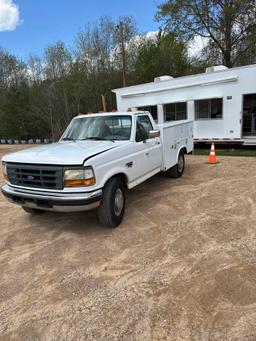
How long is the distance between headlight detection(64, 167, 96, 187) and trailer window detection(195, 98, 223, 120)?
34.2 ft

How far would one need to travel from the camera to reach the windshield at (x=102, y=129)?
17.5 ft

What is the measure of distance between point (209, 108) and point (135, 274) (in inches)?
450

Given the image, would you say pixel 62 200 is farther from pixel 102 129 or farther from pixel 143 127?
pixel 143 127

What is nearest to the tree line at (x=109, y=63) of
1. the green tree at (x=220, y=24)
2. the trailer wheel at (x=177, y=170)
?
the green tree at (x=220, y=24)

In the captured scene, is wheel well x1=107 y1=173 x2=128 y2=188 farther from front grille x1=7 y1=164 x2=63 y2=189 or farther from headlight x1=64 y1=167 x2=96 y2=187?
front grille x1=7 y1=164 x2=63 y2=189

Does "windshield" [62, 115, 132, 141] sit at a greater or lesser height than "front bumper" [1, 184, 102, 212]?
greater

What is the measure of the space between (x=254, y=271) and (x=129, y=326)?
1625 mm

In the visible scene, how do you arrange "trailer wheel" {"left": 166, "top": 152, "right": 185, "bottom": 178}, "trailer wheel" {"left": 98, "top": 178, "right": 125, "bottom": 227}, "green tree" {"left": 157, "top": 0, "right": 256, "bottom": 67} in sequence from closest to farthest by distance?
1. "trailer wheel" {"left": 98, "top": 178, "right": 125, "bottom": 227}
2. "trailer wheel" {"left": 166, "top": 152, "right": 185, "bottom": 178}
3. "green tree" {"left": 157, "top": 0, "right": 256, "bottom": 67}

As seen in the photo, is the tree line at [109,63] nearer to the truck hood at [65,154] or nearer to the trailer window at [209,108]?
the trailer window at [209,108]

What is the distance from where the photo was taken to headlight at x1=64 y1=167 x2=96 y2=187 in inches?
153

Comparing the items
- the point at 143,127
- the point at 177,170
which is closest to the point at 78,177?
the point at 143,127

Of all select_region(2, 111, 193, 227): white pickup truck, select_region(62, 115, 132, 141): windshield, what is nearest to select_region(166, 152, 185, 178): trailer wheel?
select_region(2, 111, 193, 227): white pickup truck

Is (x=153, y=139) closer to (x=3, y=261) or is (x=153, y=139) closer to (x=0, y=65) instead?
(x=3, y=261)

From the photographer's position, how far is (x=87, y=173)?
3914mm
